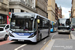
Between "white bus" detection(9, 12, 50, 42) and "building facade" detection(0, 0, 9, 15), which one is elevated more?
"building facade" detection(0, 0, 9, 15)

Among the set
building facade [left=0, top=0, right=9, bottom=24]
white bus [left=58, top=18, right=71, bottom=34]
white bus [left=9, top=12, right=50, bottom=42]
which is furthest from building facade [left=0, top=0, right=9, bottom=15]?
white bus [left=9, top=12, right=50, bottom=42]

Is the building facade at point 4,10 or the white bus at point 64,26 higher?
the building facade at point 4,10

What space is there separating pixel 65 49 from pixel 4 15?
2333 centimetres

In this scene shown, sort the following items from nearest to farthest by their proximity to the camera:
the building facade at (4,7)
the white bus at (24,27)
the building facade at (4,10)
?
the white bus at (24,27) → the building facade at (4,7) → the building facade at (4,10)

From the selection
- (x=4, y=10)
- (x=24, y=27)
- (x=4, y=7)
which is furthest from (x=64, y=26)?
(x=24, y=27)

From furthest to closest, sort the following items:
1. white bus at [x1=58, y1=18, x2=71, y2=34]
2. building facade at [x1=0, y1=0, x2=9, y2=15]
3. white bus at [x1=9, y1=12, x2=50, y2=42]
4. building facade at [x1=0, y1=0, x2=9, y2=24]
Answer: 1. white bus at [x1=58, y1=18, x2=71, y2=34]
2. building facade at [x1=0, y1=0, x2=9, y2=24]
3. building facade at [x1=0, y1=0, x2=9, y2=15]
4. white bus at [x1=9, y1=12, x2=50, y2=42]

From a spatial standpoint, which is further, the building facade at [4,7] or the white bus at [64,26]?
the white bus at [64,26]

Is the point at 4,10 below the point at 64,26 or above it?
above

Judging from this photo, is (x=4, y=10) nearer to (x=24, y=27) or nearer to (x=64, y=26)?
(x=64, y=26)

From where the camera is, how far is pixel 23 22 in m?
11.6

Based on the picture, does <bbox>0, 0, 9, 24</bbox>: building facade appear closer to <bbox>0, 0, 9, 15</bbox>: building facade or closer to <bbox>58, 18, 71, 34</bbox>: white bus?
<bbox>0, 0, 9, 15</bbox>: building facade

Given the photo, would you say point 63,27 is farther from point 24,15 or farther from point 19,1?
point 24,15

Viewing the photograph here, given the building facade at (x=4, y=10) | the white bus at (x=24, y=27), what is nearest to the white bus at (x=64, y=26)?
the building facade at (x=4, y=10)

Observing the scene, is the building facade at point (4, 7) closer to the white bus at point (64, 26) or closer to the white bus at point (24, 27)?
the white bus at point (64, 26)
